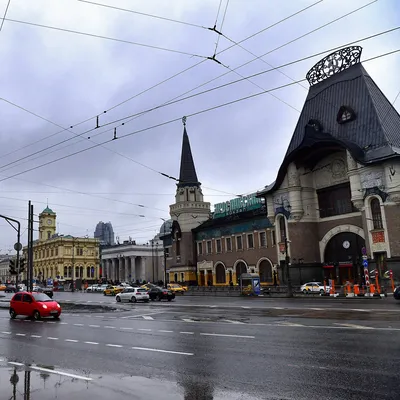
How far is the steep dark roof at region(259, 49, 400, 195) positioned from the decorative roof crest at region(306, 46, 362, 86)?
0.54 metres

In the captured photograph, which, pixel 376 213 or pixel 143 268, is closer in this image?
pixel 376 213

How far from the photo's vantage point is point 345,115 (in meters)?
48.4

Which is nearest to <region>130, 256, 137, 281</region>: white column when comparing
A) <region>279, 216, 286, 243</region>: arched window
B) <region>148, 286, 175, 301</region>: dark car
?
<region>279, 216, 286, 243</region>: arched window

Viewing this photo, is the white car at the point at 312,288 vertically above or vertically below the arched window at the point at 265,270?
below

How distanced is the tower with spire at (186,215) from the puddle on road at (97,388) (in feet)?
205

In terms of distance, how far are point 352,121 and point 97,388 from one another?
1818 inches

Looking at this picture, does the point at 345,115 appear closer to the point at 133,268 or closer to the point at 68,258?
the point at 133,268

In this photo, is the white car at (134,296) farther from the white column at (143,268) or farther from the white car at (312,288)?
the white column at (143,268)

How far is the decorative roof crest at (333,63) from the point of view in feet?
164

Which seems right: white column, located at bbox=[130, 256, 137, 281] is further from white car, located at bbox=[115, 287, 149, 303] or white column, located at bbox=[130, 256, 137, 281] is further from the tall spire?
white car, located at bbox=[115, 287, 149, 303]

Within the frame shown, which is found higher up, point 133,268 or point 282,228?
point 282,228

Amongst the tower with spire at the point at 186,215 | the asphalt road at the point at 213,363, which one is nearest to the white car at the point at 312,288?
the asphalt road at the point at 213,363

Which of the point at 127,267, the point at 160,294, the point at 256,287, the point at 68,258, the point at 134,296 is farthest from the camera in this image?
the point at 68,258

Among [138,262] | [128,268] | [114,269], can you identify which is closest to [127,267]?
[128,268]
